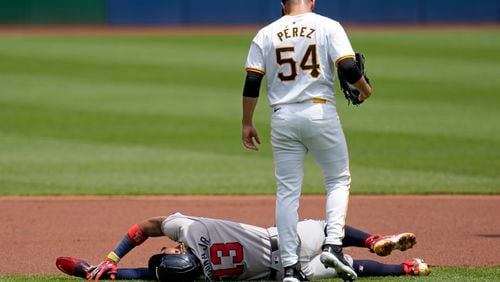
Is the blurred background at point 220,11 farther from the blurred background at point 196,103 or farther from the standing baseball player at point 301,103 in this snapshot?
the standing baseball player at point 301,103

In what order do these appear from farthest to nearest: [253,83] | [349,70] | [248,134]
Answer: [248,134], [253,83], [349,70]

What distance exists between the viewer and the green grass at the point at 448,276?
6453mm

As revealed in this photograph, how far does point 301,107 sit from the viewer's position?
20.0 feet

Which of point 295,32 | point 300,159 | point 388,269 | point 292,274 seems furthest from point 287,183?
point 388,269

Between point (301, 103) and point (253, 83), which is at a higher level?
point (253, 83)

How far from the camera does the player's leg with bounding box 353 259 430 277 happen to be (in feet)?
21.6

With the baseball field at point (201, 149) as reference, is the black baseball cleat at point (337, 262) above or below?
above

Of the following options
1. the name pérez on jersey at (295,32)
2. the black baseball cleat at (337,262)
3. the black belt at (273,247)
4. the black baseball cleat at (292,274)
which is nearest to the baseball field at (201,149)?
the black baseball cleat at (337,262)

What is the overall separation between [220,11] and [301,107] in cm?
2674

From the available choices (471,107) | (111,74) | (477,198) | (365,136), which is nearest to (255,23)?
(111,74)

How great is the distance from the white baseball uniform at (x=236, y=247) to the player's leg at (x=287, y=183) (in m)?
0.32

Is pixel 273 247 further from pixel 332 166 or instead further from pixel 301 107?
pixel 301 107

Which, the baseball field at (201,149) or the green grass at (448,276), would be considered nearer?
the green grass at (448,276)

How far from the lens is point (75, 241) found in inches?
321
